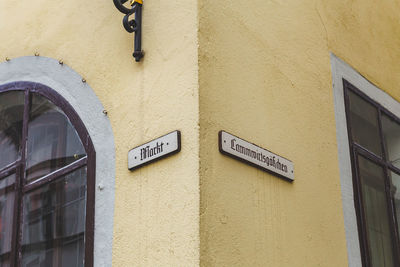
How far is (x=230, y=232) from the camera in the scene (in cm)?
334

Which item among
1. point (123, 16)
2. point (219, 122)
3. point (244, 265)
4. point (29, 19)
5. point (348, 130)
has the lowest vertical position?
point (244, 265)

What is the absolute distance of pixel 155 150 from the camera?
3547mm

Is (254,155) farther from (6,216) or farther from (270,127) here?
(6,216)

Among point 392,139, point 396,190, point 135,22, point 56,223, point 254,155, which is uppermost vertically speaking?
point 135,22

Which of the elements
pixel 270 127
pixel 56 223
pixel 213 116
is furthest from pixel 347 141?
Answer: pixel 56 223

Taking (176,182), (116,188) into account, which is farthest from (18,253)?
(176,182)

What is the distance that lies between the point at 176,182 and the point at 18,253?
1.64m

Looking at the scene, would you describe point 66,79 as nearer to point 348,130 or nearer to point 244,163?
point 244,163

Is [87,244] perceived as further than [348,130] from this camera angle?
No

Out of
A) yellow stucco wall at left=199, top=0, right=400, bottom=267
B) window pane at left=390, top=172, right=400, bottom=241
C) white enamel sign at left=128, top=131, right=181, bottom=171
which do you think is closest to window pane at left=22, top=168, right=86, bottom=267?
white enamel sign at left=128, top=131, right=181, bottom=171

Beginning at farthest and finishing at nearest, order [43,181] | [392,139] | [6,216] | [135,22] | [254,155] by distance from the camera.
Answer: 1. [392,139]
2. [6,216]
3. [43,181]
4. [135,22]
5. [254,155]

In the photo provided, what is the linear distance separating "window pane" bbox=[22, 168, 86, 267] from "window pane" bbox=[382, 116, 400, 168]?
2.79 m

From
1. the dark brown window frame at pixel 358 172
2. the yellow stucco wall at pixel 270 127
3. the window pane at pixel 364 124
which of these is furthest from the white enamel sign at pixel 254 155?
the window pane at pixel 364 124

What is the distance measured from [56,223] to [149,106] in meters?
1.16
